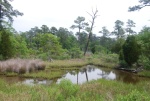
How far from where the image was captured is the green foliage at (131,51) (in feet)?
73.1

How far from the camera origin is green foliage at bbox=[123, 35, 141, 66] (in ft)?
73.1

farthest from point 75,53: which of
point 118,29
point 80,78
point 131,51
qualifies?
point 118,29

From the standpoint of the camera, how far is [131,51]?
879 inches

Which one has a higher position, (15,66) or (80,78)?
(15,66)

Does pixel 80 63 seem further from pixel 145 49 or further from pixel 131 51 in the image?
pixel 145 49

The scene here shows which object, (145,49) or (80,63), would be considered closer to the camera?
(145,49)

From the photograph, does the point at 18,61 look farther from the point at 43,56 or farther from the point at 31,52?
the point at 31,52

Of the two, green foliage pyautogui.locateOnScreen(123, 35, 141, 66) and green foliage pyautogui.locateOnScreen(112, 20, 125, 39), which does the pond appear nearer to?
green foliage pyautogui.locateOnScreen(123, 35, 141, 66)

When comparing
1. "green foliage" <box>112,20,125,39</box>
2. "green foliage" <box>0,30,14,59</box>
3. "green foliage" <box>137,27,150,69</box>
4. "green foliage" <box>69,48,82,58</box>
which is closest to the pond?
"green foliage" <box>137,27,150,69</box>

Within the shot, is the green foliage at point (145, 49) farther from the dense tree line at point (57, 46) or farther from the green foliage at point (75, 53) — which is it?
the green foliage at point (75, 53)

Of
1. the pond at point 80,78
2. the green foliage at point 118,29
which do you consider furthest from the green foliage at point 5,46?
the green foliage at point 118,29

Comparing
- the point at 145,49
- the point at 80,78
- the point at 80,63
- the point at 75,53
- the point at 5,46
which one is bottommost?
the point at 80,78

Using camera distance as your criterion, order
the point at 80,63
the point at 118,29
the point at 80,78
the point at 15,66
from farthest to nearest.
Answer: the point at 118,29, the point at 80,63, the point at 15,66, the point at 80,78

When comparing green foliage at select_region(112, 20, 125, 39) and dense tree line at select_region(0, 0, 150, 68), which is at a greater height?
green foliage at select_region(112, 20, 125, 39)
